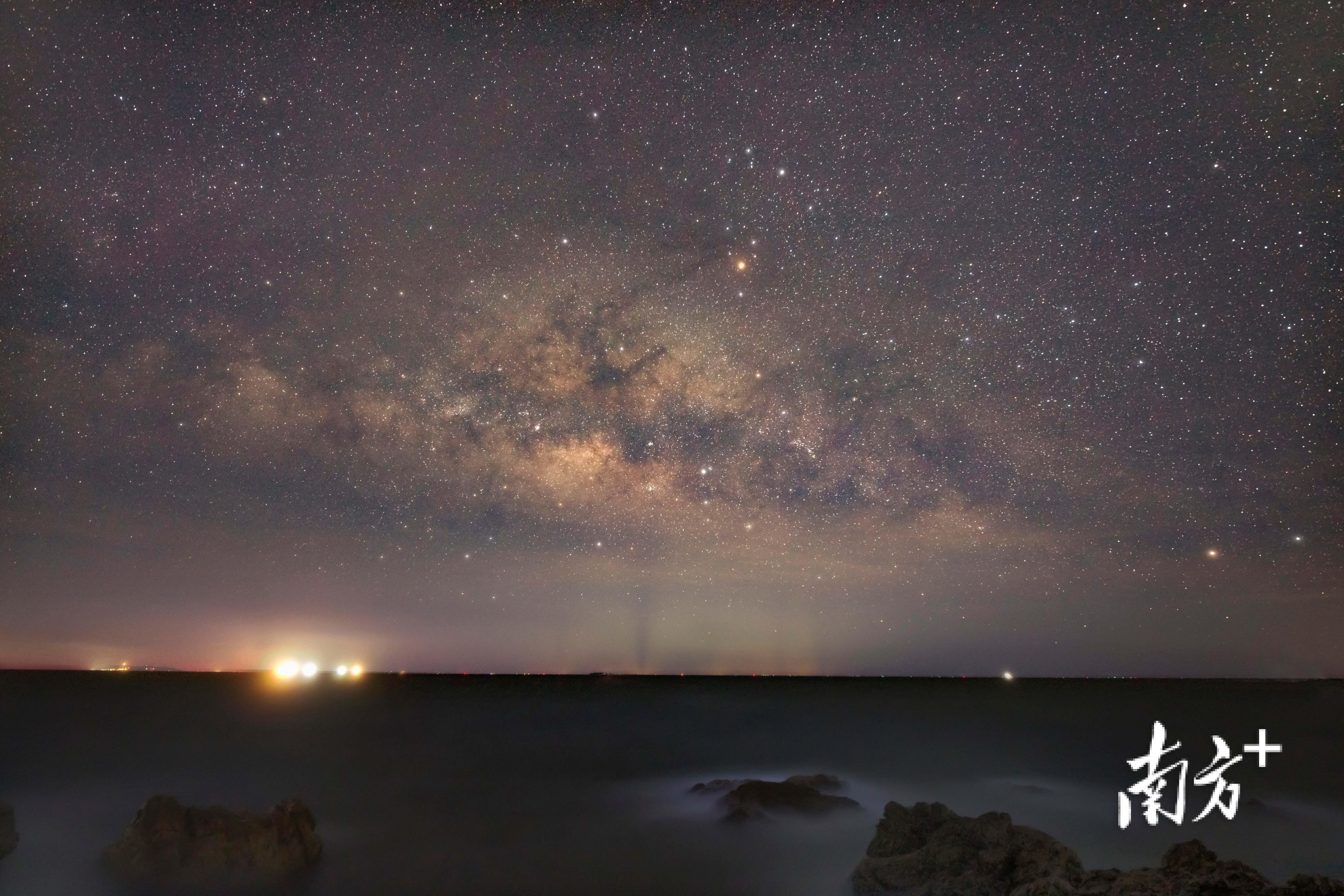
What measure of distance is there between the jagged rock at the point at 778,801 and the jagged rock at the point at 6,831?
587 inches

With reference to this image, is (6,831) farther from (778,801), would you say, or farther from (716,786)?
(716,786)

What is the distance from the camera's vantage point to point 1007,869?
841 centimetres

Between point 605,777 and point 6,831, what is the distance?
21599mm

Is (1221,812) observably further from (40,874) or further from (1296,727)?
(1296,727)

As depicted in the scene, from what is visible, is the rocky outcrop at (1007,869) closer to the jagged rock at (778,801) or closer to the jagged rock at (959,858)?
the jagged rock at (959,858)

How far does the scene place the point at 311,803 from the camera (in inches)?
944

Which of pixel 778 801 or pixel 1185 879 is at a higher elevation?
pixel 1185 879

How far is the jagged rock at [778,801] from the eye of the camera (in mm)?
18672

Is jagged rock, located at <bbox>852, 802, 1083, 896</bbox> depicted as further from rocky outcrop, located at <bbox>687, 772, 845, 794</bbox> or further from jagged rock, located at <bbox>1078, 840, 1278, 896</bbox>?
rocky outcrop, located at <bbox>687, 772, 845, 794</bbox>

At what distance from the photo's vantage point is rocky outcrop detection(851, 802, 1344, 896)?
6090mm

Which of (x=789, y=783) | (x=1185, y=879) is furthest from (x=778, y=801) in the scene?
(x=1185, y=879)

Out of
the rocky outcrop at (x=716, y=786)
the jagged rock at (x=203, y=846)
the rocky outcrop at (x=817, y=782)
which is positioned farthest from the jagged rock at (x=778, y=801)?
the jagged rock at (x=203, y=846)

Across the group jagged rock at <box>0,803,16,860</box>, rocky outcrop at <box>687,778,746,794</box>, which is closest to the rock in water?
jagged rock at <box>0,803,16,860</box>

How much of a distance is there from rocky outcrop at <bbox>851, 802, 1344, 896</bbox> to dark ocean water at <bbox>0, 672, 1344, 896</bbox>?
3486mm
